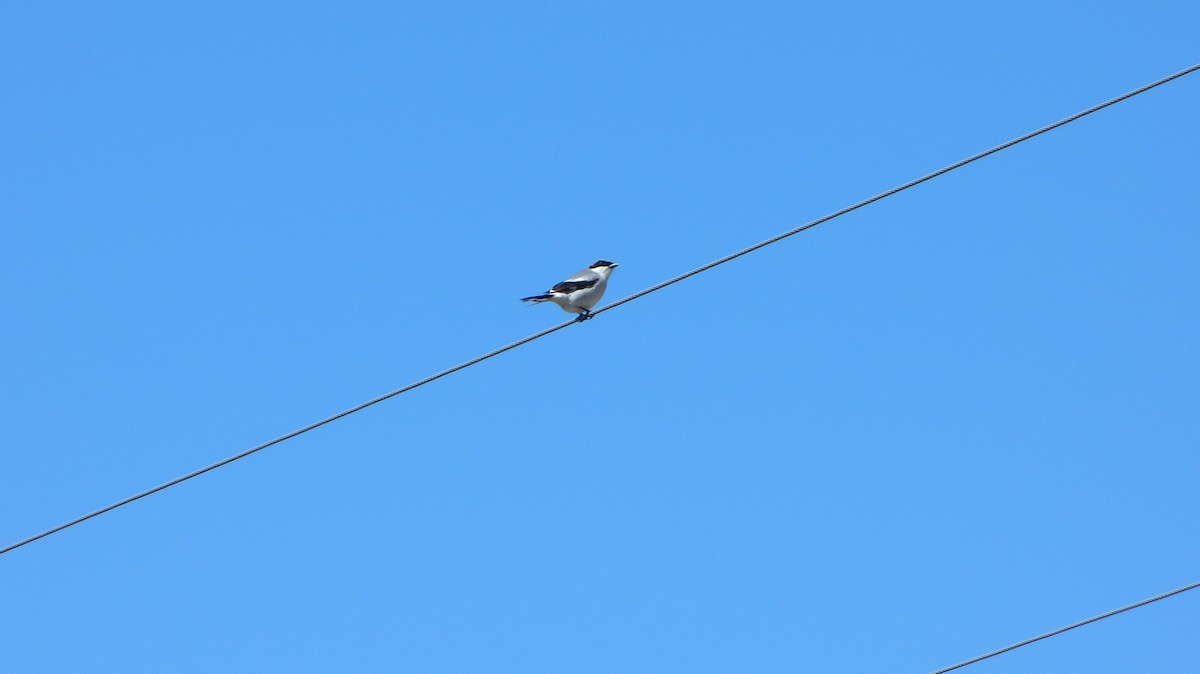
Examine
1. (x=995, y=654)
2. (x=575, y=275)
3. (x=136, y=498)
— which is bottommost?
(x=995, y=654)

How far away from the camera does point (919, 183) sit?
7.40 m

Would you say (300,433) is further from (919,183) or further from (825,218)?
(919,183)

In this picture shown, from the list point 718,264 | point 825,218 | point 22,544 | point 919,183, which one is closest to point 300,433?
point 22,544

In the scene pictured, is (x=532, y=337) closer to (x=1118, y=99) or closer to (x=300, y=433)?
(x=300, y=433)

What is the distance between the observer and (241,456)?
7.61 meters

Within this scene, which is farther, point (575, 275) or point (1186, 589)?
→ point (575, 275)

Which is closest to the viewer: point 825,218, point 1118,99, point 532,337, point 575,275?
point 1118,99

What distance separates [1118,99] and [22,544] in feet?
20.0

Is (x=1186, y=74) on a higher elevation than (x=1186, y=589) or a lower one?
higher

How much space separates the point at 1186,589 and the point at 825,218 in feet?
8.36

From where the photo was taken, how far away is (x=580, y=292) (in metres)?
12.1

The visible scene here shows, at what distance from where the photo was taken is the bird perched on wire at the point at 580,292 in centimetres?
1205

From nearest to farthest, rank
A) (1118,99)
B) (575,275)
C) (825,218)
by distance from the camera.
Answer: (1118,99) < (825,218) < (575,275)

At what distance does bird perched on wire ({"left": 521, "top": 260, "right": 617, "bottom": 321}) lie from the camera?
12047mm
